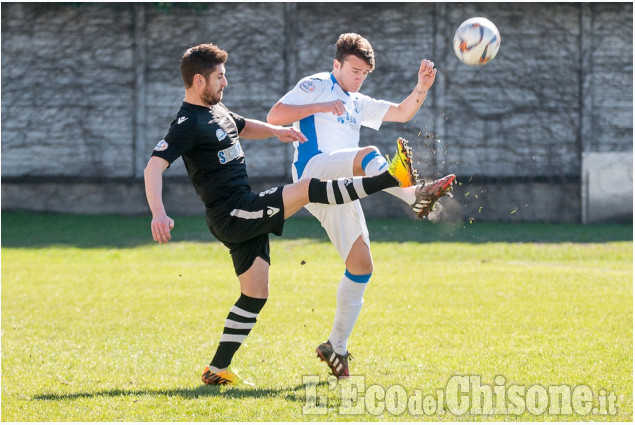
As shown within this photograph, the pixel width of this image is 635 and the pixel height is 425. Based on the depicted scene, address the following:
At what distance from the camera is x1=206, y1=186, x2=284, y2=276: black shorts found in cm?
554

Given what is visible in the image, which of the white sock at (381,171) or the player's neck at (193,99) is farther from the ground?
the player's neck at (193,99)

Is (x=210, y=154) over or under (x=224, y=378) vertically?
over

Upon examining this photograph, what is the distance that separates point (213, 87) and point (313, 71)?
12.5 metres

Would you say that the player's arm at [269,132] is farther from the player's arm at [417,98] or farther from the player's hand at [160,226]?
the player's hand at [160,226]

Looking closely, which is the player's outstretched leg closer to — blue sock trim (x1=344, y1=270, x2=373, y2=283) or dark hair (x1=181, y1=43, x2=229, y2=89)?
blue sock trim (x1=344, y1=270, x2=373, y2=283)

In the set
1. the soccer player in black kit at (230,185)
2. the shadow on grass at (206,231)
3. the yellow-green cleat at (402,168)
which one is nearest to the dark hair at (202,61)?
the soccer player in black kit at (230,185)

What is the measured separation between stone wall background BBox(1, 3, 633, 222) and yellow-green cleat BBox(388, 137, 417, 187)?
39.8ft

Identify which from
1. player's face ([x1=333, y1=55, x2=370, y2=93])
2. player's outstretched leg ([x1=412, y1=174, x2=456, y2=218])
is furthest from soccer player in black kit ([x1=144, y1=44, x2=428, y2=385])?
player's face ([x1=333, y1=55, x2=370, y2=93])

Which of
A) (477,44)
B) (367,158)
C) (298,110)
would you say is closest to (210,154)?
(298,110)

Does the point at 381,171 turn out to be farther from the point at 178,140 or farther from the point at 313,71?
the point at 313,71

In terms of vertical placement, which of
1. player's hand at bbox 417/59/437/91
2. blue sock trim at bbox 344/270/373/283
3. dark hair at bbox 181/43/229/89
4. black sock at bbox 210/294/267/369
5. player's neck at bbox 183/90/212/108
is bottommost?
black sock at bbox 210/294/267/369

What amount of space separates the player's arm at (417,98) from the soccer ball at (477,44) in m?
0.25

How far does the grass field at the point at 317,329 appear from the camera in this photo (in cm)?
516

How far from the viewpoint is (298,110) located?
6023 millimetres
